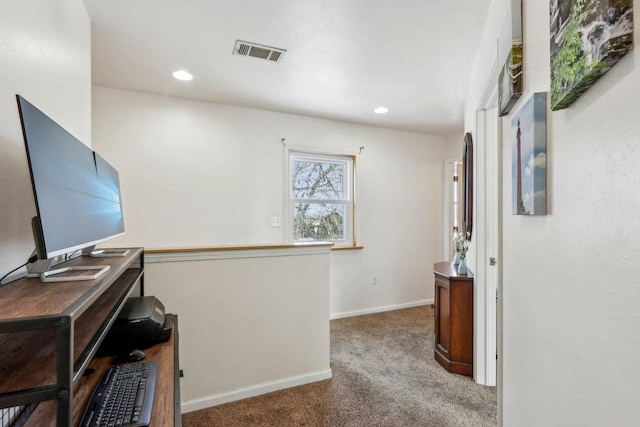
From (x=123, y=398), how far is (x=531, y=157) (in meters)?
1.52

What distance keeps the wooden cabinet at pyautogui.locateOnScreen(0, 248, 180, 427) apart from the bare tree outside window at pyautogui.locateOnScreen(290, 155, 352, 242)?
8.83 ft

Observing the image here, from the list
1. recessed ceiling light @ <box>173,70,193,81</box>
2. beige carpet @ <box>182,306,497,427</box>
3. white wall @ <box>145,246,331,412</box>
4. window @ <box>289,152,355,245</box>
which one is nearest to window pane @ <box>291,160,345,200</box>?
window @ <box>289,152,355,245</box>

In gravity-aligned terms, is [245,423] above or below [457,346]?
below

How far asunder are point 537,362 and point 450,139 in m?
3.97

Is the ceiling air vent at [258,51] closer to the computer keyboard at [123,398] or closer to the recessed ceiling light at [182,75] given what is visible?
the recessed ceiling light at [182,75]

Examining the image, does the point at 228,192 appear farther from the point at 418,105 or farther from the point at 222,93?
the point at 418,105

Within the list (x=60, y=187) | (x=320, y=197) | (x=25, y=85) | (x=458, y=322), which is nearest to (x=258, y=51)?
(x=25, y=85)

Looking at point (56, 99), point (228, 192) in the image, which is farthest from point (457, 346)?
point (56, 99)

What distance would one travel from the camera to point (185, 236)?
3152mm

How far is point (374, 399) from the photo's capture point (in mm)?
2178

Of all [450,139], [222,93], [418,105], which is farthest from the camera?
[450,139]

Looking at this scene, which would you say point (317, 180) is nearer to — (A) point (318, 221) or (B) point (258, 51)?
(A) point (318, 221)

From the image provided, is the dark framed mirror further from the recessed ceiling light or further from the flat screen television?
the flat screen television

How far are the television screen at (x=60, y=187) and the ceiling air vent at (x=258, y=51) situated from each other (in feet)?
4.33
